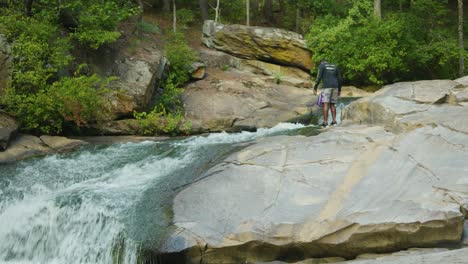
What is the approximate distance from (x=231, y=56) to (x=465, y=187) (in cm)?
1572

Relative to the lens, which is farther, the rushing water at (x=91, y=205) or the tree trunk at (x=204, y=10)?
the tree trunk at (x=204, y=10)

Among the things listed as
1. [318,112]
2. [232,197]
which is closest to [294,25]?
[318,112]

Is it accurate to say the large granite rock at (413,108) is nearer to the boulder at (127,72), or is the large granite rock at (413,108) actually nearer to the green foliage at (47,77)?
the boulder at (127,72)

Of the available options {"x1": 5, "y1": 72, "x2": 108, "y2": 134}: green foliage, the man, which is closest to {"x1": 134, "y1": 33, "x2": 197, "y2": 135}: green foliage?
{"x1": 5, "y1": 72, "x2": 108, "y2": 134}: green foliage

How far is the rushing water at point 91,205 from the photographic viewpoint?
6.96m

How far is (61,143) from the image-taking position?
11.7 m

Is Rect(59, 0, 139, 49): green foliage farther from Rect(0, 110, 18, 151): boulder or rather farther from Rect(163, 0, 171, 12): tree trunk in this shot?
Rect(163, 0, 171, 12): tree trunk

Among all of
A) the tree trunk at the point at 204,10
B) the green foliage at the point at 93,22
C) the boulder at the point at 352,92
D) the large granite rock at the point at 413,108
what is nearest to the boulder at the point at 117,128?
the green foliage at the point at 93,22

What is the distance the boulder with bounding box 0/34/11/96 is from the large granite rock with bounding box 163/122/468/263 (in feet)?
23.4

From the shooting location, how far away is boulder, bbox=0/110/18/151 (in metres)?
10.7

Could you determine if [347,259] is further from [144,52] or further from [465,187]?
[144,52]

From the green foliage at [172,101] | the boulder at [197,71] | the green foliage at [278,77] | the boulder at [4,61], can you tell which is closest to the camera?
the boulder at [4,61]

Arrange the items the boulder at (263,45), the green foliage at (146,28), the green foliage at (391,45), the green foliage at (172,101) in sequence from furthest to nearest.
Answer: the boulder at (263,45) < the green foliage at (391,45) < the green foliage at (146,28) < the green foliage at (172,101)

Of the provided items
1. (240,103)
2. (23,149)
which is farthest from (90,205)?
(240,103)
